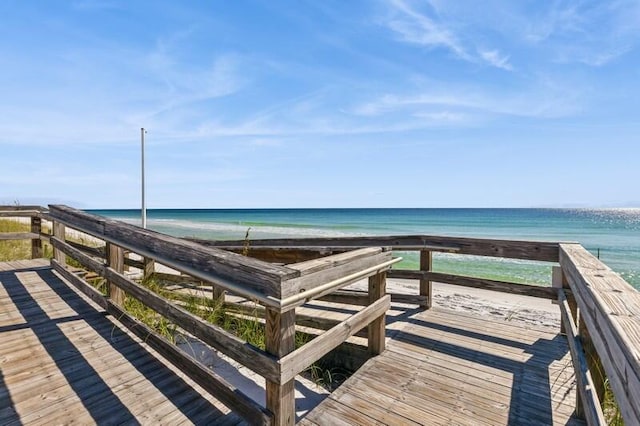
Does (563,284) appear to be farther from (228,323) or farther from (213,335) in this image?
(228,323)

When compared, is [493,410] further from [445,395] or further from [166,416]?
[166,416]

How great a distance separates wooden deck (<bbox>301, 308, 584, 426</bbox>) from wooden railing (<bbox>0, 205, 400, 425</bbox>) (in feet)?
1.46

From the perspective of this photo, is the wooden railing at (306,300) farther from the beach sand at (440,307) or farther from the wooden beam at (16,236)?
the wooden beam at (16,236)

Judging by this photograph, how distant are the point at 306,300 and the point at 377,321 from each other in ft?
5.10

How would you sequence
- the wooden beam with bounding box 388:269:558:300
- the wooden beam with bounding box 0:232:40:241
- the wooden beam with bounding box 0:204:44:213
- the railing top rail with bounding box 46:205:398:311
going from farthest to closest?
the wooden beam with bounding box 0:204:44:213 < the wooden beam with bounding box 0:232:40:241 < the wooden beam with bounding box 388:269:558:300 < the railing top rail with bounding box 46:205:398:311

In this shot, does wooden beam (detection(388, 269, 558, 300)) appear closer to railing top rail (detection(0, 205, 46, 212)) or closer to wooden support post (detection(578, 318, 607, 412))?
wooden support post (detection(578, 318, 607, 412))

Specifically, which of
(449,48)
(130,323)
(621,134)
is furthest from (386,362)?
(621,134)

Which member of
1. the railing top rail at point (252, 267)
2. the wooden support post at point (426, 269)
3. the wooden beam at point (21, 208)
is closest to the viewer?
the railing top rail at point (252, 267)

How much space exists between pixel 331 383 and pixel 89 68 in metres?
8.62

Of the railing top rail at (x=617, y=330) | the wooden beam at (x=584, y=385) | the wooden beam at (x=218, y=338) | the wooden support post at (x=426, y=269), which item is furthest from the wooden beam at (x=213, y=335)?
the wooden support post at (x=426, y=269)

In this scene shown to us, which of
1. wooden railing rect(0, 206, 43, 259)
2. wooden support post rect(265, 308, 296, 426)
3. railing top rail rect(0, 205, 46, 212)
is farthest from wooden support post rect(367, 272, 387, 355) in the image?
railing top rail rect(0, 205, 46, 212)

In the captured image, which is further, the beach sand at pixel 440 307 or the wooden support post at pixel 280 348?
the beach sand at pixel 440 307

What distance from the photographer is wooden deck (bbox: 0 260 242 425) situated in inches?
81.4

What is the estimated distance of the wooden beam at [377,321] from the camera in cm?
306
